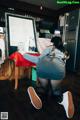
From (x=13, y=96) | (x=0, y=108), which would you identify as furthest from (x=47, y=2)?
(x=0, y=108)

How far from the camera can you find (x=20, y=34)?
360 centimetres

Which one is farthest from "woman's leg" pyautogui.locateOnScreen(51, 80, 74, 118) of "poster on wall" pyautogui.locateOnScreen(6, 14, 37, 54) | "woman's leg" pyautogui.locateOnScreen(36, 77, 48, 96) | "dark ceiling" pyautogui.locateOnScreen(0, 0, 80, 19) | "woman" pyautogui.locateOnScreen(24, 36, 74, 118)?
"dark ceiling" pyautogui.locateOnScreen(0, 0, 80, 19)

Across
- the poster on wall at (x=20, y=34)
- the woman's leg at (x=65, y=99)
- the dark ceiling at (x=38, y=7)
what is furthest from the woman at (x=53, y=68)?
the dark ceiling at (x=38, y=7)

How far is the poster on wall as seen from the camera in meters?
3.45

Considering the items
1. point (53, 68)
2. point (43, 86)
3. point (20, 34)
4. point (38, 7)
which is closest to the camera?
point (53, 68)

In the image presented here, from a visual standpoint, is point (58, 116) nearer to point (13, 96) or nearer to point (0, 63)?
point (13, 96)

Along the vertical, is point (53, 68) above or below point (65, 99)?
above

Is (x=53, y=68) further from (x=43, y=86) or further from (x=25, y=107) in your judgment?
(x=25, y=107)

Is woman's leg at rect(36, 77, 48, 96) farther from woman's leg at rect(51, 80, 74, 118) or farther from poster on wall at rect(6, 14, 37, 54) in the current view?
poster on wall at rect(6, 14, 37, 54)

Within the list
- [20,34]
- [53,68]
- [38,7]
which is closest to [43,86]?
[53,68]

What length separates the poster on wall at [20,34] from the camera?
3.45m

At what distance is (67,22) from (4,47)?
3172mm

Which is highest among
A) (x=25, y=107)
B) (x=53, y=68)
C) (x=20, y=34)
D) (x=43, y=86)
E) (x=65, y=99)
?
(x=20, y=34)

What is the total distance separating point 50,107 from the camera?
2.47 meters
